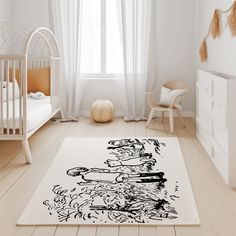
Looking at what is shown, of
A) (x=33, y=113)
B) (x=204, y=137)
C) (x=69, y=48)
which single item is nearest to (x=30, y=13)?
(x=69, y=48)

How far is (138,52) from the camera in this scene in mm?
5293

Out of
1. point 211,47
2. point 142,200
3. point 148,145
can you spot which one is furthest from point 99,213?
point 211,47

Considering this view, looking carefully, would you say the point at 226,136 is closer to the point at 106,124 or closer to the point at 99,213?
the point at 99,213

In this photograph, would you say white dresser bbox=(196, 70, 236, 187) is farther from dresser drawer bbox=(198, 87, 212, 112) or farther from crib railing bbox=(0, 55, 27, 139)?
crib railing bbox=(0, 55, 27, 139)

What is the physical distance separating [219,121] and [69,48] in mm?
2891

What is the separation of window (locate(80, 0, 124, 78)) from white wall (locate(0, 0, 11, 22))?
100 centimetres

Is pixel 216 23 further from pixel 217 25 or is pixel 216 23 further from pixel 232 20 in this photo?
pixel 232 20

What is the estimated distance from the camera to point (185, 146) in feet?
12.6

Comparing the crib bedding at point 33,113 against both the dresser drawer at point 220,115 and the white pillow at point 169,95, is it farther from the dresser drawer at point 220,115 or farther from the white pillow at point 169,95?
the dresser drawer at point 220,115

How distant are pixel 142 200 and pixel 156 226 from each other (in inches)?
13.7

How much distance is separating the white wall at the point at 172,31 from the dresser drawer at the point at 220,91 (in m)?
2.31

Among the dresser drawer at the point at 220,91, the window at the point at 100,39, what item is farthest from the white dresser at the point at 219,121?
the window at the point at 100,39

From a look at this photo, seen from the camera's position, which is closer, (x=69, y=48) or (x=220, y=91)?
(x=220, y=91)

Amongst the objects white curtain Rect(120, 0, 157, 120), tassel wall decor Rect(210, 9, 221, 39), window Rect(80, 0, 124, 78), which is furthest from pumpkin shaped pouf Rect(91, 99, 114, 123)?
tassel wall decor Rect(210, 9, 221, 39)
